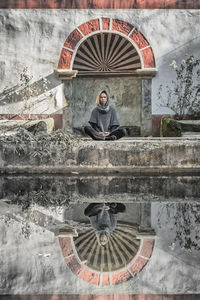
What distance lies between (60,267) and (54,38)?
10985 millimetres

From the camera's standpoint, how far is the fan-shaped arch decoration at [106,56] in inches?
570

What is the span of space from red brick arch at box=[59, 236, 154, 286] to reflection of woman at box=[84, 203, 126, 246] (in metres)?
0.28

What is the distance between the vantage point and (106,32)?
13727 mm

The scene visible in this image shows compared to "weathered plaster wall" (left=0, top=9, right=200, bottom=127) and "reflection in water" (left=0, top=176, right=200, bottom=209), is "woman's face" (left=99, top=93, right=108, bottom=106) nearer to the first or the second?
"reflection in water" (left=0, top=176, right=200, bottom=209)

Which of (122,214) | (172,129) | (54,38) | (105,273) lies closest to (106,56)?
(54,38)

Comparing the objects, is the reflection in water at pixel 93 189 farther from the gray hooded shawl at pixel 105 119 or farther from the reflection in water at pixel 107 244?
the gray hooded shawl at pixel 105 119

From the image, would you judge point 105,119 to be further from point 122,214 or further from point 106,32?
point 122,214

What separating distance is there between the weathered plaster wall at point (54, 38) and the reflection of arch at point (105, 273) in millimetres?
10187

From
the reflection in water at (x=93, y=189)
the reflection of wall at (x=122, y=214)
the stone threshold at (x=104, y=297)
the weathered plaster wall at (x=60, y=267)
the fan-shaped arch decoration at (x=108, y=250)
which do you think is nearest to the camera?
the stone threshold at (x=104, y=297)

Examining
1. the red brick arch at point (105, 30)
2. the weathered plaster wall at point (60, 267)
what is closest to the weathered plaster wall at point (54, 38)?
the red brick arch at point (105, 30)

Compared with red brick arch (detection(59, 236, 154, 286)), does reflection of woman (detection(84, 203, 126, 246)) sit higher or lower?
higher

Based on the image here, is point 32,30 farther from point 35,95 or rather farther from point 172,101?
point 172,101

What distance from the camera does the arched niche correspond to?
13.6 metres

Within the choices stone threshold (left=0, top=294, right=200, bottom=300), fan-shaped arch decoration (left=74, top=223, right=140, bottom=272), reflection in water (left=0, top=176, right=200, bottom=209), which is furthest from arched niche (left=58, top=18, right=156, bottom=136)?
stone threshold (left=0, top=294, right=200, bottom=300)
